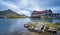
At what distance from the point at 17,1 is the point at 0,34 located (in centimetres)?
69

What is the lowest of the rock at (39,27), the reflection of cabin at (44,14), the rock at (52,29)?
the rock at (52,29)

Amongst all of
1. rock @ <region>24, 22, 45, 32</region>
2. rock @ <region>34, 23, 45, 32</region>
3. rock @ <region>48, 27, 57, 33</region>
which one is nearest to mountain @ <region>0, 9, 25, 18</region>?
rock @ <region>24, 22, 45, 32</region>

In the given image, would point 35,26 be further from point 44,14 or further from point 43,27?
point 44,14

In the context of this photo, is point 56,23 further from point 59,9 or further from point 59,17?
point 59,9

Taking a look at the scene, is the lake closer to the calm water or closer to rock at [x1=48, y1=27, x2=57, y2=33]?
the calm water

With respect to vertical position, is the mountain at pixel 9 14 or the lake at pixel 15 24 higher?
the mountain at pixel 9 14

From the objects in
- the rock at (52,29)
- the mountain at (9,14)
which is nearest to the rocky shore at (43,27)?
the rock at (52,29)

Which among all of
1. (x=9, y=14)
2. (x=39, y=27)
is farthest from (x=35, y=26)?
(x=9, y=14)

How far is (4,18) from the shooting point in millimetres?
1960

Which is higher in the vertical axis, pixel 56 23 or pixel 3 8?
pixel 3 8

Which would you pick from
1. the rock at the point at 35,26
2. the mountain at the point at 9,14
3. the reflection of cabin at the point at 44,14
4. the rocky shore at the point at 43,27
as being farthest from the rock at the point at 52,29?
the mountain at the point at 9,14

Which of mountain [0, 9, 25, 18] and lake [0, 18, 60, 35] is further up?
mountain [0, 9, 25, 18]

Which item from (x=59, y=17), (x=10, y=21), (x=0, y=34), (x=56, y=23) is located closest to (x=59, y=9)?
(x=59, y=17)

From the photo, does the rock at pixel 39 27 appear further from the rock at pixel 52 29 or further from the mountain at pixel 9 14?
the mountain at pixel 9 14
